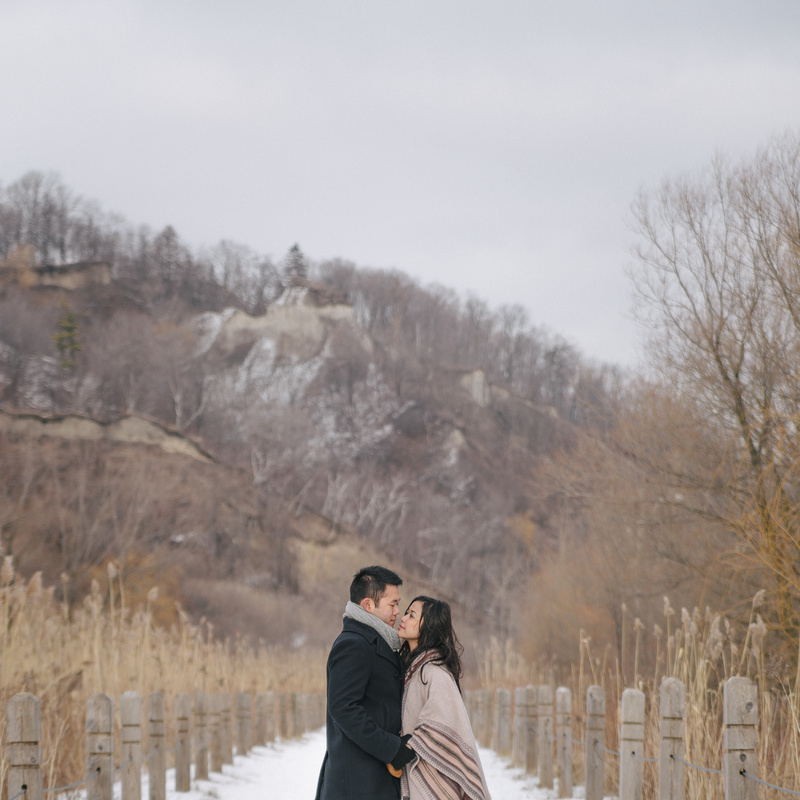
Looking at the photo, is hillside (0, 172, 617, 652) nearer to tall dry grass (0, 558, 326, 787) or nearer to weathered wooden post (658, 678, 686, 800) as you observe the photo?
tall dry grass (0, 558, 326, 787)

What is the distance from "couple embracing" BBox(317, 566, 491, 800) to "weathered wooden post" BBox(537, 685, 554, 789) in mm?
5410

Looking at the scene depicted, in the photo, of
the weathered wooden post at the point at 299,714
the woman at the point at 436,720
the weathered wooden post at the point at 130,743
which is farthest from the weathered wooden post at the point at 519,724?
the weathered wooden post at the point at 299,714

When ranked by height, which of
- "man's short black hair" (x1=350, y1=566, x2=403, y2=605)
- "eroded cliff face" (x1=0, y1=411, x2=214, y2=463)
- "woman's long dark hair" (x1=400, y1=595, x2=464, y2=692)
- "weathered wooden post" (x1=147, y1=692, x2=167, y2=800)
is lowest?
"weathered wooden post" (x1=147, y1=692, x2=167, y2=800)

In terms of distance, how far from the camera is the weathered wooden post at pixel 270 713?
14789 millimetres

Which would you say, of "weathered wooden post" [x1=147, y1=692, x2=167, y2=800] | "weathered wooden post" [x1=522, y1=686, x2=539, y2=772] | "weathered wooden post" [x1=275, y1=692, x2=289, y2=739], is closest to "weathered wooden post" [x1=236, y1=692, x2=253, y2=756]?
"weathered wooden post" [x1=275, y1=692, x2=289, y2=739]

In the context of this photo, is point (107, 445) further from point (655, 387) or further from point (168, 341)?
point (168, 341)

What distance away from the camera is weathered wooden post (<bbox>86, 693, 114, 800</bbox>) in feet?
20.2

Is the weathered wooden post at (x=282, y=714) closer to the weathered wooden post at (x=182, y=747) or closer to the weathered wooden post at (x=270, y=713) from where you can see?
the weathered wooden post at (x=270, y=713)

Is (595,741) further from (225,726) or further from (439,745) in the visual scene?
(225,726)

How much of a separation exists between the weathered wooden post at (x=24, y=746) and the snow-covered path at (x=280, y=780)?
3.93 m

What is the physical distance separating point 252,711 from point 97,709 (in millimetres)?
8629

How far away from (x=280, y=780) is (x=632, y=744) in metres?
5.79

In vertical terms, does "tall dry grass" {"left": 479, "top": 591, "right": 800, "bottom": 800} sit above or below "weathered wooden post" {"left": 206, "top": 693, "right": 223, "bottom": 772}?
above

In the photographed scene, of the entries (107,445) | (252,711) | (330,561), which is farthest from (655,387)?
(330,561)
